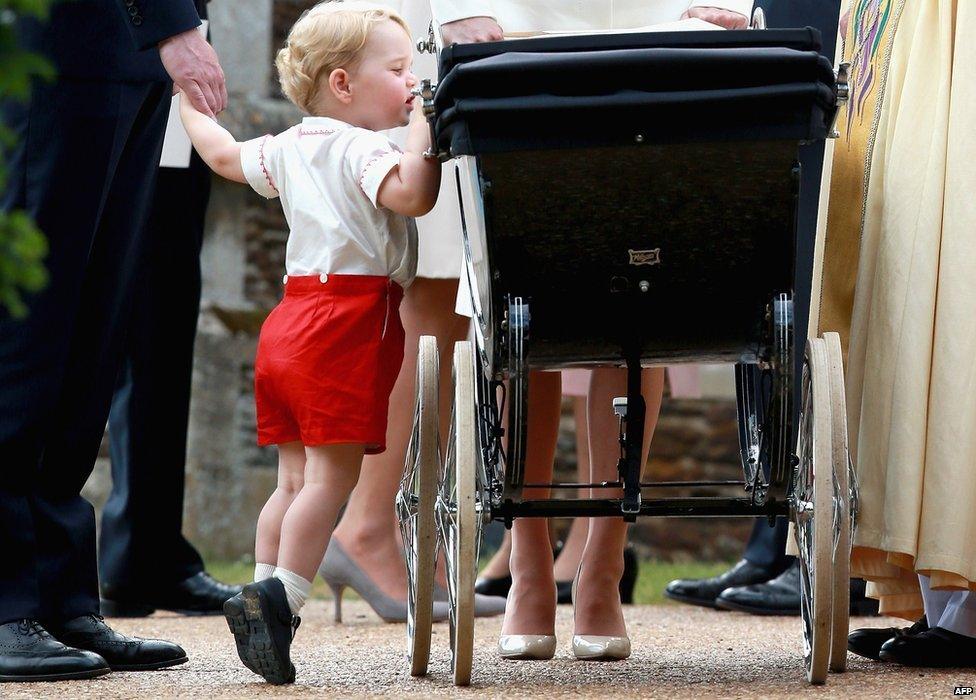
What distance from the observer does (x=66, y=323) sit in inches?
113

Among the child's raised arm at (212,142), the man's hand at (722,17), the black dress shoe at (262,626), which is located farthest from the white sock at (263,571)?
the man's hand at (722,17)

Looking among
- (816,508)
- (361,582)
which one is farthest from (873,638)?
(361,582)

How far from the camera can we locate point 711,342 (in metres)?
2.60

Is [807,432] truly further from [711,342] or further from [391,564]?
[391,564]

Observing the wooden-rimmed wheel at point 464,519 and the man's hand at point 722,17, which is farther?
the man's hand at point 722,17

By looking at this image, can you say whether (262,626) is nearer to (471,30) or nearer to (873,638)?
(471,30)

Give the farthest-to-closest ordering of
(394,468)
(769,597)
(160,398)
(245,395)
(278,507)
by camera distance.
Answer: (245,395) < (160,398) < (769,597) < (394,468) < (278,507)

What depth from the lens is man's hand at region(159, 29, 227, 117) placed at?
284 centimetres

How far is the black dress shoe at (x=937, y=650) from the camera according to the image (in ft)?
9.45

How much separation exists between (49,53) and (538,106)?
1100 millimetres

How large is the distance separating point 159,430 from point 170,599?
20.6 inches

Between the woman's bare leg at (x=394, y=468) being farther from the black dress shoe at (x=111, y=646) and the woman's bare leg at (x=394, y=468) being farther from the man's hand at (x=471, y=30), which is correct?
the man's hand at (x=471, y=30)

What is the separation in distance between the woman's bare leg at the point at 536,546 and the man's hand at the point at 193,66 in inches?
38.3

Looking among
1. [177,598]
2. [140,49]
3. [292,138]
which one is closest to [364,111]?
[292,138]
